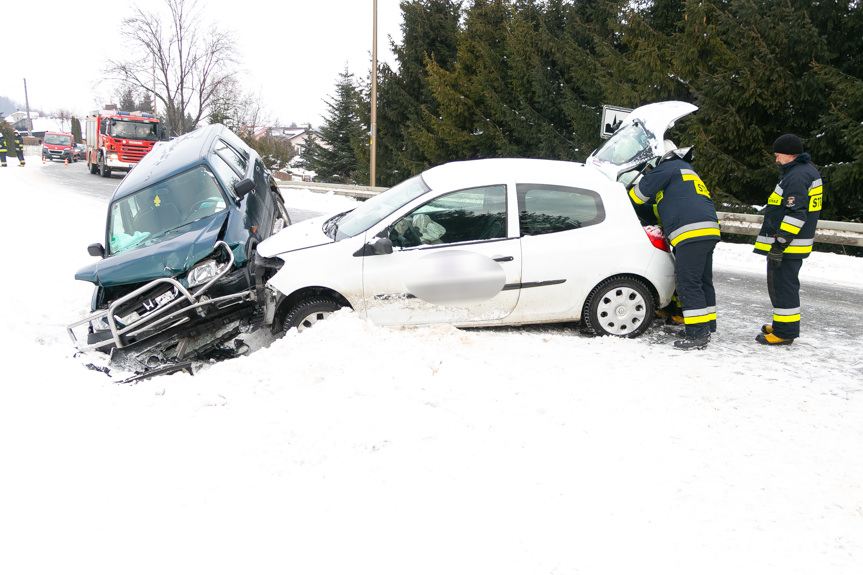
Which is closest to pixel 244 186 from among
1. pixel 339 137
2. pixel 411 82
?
pixel 411 82

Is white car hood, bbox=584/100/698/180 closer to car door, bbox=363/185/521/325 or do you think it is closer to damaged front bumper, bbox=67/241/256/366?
car door, bbox=363/185/521/325

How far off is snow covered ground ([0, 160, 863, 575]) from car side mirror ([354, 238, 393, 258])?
0.69 metres

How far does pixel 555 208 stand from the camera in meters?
5.52

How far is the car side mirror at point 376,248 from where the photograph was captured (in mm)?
5188

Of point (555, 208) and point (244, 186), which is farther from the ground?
point (244, 186)

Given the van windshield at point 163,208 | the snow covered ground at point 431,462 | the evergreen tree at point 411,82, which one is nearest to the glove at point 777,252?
the snow covered ground at point 431,462

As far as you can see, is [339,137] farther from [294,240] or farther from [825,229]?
[294,240]

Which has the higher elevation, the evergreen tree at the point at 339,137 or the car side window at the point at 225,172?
the evergreen tree at the point at 339,137

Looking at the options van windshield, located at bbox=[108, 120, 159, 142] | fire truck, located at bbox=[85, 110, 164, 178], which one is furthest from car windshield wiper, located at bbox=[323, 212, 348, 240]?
van windshield, located at bbox=[108, 120, 159, 142]

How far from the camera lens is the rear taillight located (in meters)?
5.58

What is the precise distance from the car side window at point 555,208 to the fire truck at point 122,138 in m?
24.3

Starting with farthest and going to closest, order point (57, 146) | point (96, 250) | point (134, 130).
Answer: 1. point (57, 146)
2. point (134, 130)
3. point (96, 250)

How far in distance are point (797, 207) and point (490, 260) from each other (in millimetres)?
2741

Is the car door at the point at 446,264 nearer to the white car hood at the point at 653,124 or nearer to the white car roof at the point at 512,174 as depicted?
the white car roof at the point at 512,174
